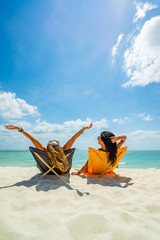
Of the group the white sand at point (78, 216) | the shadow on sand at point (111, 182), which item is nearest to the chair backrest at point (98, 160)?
the shadow on sand at point (111, 182)

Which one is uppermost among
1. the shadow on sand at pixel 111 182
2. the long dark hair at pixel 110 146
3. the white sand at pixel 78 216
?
the long dark hair at pixel 110 146

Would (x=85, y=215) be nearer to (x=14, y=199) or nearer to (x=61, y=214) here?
(x=61, y=214)

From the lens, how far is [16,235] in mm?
1135

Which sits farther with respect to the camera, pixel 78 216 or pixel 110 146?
pixel 110 146

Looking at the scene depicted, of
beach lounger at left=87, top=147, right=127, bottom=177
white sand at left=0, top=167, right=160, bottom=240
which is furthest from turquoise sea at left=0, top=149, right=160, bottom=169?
white sand at left=0, top=167, right=160, bottom=240

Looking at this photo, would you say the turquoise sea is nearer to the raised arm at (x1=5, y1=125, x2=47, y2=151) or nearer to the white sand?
the raised arm at (x1=5, y1=125, x2=47, y2=151)

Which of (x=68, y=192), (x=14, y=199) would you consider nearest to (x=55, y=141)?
(x=68, y=192)

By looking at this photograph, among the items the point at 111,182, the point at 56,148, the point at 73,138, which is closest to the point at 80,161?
the point at 73,138

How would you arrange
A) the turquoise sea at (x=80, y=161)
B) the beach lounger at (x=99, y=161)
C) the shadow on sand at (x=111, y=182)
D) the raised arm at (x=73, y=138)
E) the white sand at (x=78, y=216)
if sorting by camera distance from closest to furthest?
1. the white sand at (x=78, y=216)
2. the shadow on sand at (x=111, y=182)
3. the beach lounger at (x=99, y=161)
4. the raised arm at (x=73, y=138)
5. the turquoise sea at (x=80, y=161)

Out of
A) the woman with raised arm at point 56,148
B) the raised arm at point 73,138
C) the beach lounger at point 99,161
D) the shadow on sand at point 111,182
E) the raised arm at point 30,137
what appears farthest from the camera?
the raised arm at point 73,138

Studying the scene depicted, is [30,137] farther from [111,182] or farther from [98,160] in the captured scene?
[111,182]

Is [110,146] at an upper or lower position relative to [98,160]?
upper

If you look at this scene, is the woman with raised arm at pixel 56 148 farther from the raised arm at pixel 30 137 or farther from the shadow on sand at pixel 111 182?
the shadow on sand at pixel 111 182

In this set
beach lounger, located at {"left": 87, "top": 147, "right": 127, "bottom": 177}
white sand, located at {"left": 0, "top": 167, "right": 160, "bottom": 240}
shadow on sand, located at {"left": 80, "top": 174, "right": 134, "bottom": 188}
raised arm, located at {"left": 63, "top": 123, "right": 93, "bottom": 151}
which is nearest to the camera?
white sand, located at {"left": 0, "top": 167, "right": 160, "bottom": 240}
